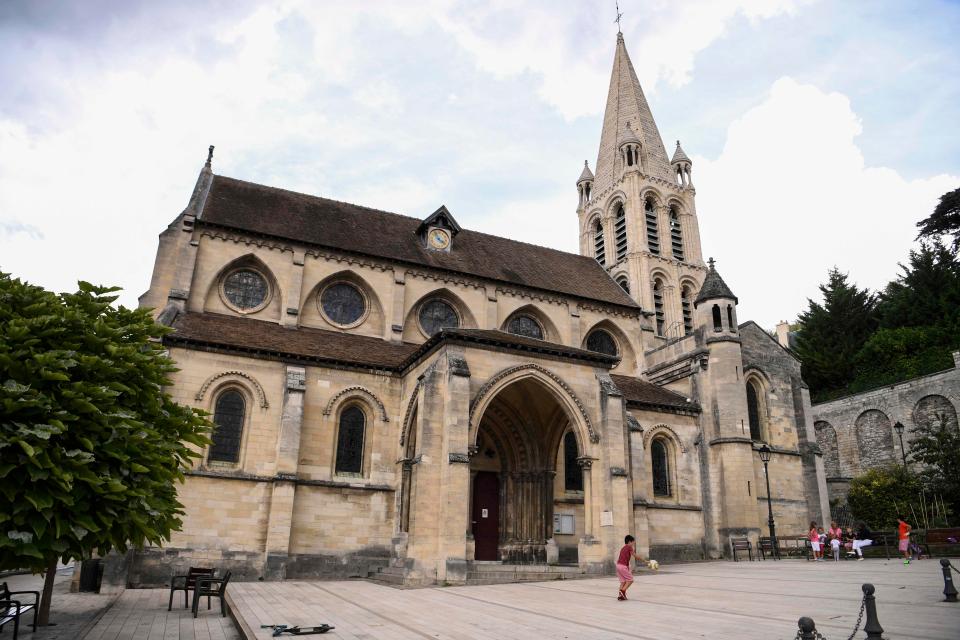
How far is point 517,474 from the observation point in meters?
22.0

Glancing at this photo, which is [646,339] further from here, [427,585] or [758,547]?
[427,585]

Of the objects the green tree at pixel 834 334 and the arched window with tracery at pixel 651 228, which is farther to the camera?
the green tree at pixel 834 334

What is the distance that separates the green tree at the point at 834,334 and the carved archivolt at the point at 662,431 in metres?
23.7

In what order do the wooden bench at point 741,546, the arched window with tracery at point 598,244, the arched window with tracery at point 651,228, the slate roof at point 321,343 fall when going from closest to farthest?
1. the slate roof at point 321,343
2. the wooden bench at point 741,546
3. the arched window with tracery at point 651,228
4. the arched window with tracery at point 598,244

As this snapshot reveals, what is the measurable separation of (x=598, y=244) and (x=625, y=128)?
8.04 meters

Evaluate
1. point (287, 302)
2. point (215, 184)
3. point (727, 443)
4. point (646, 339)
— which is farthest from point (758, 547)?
point (215, 184)

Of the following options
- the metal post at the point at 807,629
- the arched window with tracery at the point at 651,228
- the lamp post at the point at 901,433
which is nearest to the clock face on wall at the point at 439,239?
the arched window with tracery at the point at 651,228

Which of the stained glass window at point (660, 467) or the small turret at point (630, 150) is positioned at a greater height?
the small turret at point (630, 150)

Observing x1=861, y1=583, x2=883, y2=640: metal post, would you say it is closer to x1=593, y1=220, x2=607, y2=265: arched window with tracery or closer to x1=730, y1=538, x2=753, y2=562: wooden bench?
x1=730, y1=538, x2=753, y2=562: wooden bench

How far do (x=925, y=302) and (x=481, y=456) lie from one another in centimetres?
3442

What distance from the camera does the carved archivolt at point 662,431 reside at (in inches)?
966

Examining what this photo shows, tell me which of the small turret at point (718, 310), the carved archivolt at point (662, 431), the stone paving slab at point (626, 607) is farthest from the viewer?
the small turret at point (718, 310)

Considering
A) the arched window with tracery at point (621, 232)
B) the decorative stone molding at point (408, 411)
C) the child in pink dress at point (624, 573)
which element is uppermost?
the arched window with tracery at point (621, 232)

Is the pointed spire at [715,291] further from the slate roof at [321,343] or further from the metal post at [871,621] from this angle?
the metal post at [871,621]
